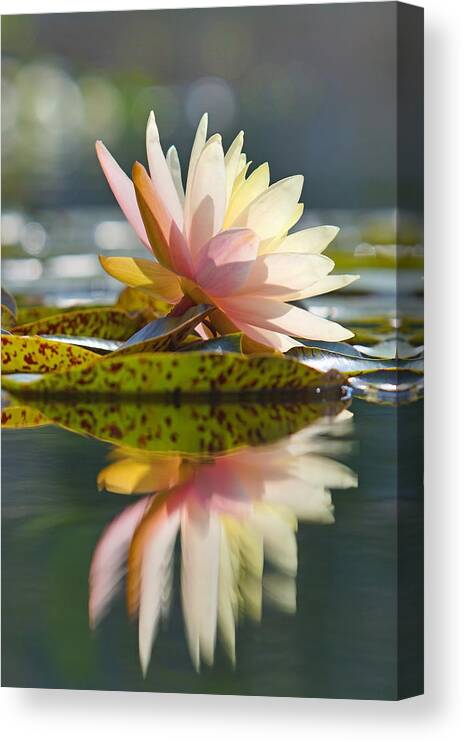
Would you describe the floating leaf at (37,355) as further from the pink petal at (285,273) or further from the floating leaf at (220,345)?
the pink petal at (285,273)

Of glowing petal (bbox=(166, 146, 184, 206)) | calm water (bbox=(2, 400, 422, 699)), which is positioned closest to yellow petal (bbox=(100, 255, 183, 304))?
glowing petal (bbox=(166, 146, 184, 206))

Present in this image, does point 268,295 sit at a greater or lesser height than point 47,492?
greater

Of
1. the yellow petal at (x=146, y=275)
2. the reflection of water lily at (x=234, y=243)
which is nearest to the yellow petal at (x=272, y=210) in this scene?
the reflection of water lily at (x=234, y=243)

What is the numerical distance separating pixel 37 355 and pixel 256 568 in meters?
0.44

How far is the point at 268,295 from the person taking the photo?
1820 mm

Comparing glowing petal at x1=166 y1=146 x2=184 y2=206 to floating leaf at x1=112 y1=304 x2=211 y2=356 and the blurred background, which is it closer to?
the blurred background

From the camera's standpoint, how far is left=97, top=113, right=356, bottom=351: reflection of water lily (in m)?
1.80

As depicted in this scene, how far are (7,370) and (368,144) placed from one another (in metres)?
0.60

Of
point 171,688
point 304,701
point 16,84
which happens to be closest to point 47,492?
point 171,688

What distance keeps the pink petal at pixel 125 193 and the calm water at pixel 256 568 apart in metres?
0.31

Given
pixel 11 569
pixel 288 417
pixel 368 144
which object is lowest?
pixel 11 569

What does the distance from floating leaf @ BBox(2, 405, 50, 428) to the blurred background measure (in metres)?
0.18

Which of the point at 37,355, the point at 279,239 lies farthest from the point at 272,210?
the point at 37,355

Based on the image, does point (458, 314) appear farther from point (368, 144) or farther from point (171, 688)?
point (171, 688)
